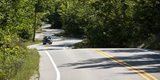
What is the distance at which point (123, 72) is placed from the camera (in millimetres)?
21609

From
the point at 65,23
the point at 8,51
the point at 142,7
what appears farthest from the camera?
the point at 65,23

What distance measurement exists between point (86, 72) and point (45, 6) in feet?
231

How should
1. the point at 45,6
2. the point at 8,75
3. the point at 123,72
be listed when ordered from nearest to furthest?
the point at 8,75, the point at 123,72, the point at 45,6

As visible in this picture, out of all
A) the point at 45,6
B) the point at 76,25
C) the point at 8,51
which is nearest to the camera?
the point at 8,51

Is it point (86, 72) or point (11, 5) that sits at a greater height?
point (11, 5)

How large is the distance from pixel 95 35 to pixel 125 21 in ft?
13.9

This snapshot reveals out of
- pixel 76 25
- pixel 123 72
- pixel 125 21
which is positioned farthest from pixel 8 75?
pixel 76 25

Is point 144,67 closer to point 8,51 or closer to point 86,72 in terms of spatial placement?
point 86,72

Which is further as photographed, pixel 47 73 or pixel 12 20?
pixel 12 20

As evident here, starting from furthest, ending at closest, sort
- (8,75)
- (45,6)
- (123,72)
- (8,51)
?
(45,6) → (8,51) → (123,72) → (8,75)

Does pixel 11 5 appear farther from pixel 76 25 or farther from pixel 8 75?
pixel 76 25

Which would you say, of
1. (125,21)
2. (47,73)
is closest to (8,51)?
(47,73)

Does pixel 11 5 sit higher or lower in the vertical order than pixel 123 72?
higher

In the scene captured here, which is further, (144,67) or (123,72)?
(144,67)
